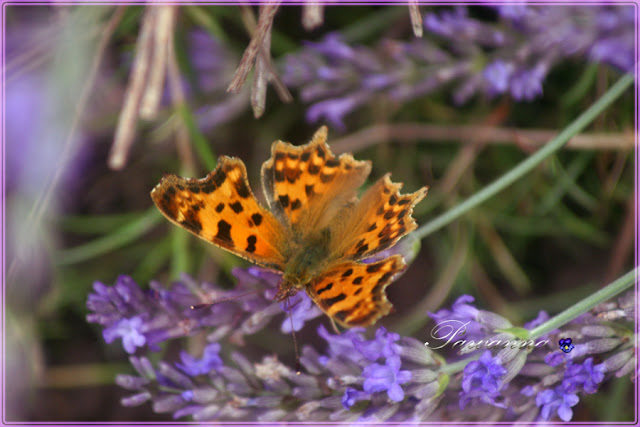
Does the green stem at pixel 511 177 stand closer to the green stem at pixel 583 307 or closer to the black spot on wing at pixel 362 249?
the black spot on wing at pixel 362 249

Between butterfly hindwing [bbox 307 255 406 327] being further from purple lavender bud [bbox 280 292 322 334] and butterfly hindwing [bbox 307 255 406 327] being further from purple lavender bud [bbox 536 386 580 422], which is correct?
purple lavender bud [bbox 536 386 580 422]

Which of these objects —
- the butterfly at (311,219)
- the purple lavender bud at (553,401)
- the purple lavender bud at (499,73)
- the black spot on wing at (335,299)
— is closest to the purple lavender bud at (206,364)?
the butterfly at (311,219)

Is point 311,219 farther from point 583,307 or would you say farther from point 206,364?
point 583,307

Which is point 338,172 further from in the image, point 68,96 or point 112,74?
point 112,74

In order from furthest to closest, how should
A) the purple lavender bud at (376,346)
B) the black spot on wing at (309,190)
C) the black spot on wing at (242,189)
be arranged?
1. the black spot on wing at (309,190)
2. the black spot on wing at (242,189)
3. the purple lavender bud at (376,346)

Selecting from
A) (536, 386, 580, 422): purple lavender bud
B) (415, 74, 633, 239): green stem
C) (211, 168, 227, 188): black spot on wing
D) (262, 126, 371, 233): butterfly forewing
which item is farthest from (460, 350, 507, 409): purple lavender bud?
(211, 168, 227, 188): black spot on wing

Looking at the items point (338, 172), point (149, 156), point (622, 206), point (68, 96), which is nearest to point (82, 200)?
point (149, 156)
